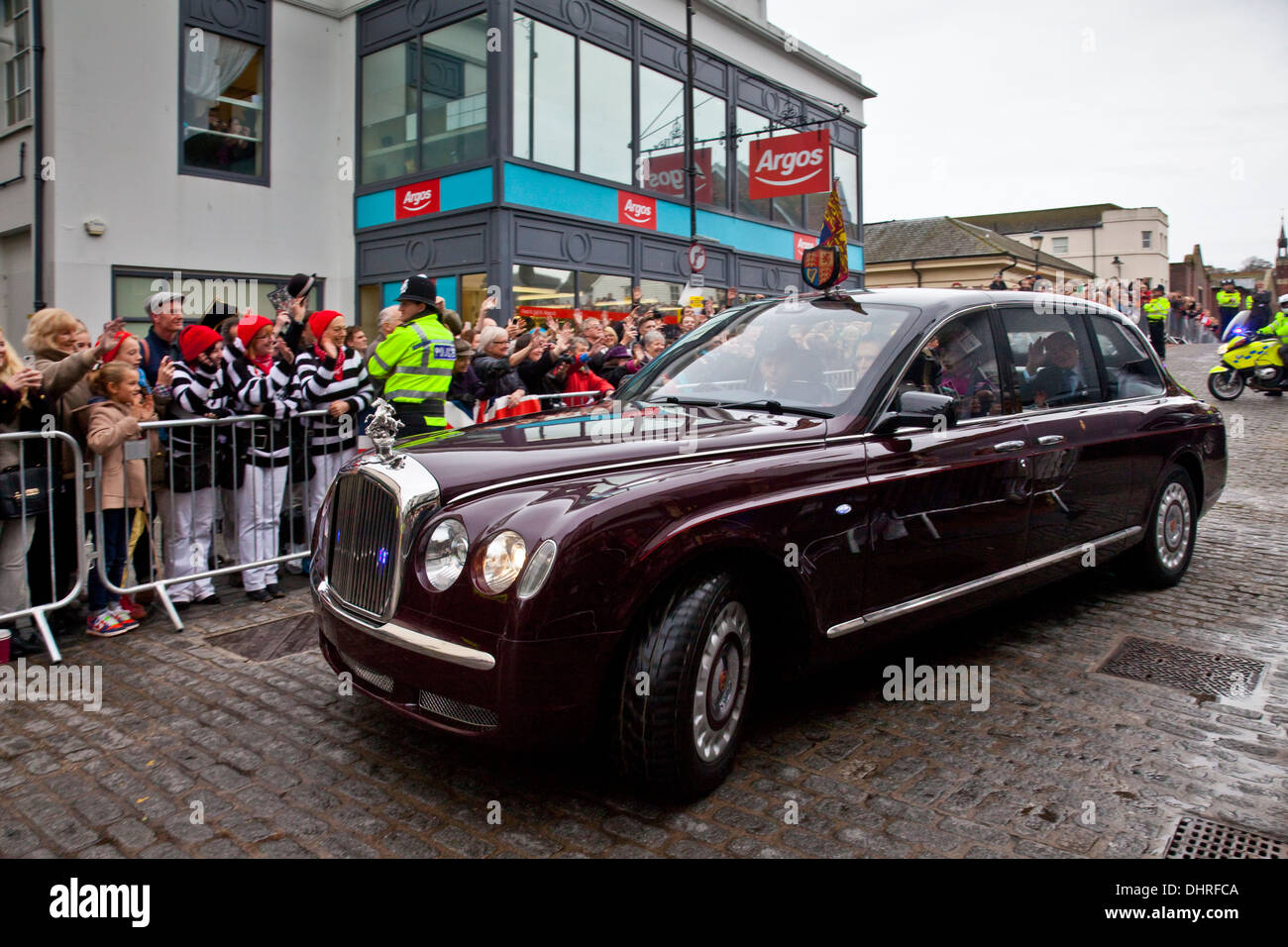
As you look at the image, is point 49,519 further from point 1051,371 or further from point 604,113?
point 604,113

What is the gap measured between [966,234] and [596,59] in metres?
34.9

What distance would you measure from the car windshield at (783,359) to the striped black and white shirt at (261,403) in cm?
282

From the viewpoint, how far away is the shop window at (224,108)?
48.7ft

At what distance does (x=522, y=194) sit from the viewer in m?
15.9

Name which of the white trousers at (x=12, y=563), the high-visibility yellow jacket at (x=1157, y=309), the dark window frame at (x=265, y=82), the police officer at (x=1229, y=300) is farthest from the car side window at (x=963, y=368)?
the high-visibility yellow jacket at (x=1157, y=309)

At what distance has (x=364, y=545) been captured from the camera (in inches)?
135

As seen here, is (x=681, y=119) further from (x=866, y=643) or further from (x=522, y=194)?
(x=866, y=643)

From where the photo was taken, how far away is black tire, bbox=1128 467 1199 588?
586 cm

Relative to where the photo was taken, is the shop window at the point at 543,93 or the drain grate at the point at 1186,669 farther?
the shop window at the point at 543,93

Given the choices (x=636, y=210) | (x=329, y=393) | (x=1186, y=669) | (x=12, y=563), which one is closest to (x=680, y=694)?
(x=1186, y=669)

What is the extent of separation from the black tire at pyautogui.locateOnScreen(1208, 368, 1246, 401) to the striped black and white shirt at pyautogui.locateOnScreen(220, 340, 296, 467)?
60.8 ft

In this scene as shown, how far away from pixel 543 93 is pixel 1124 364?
13373mm
